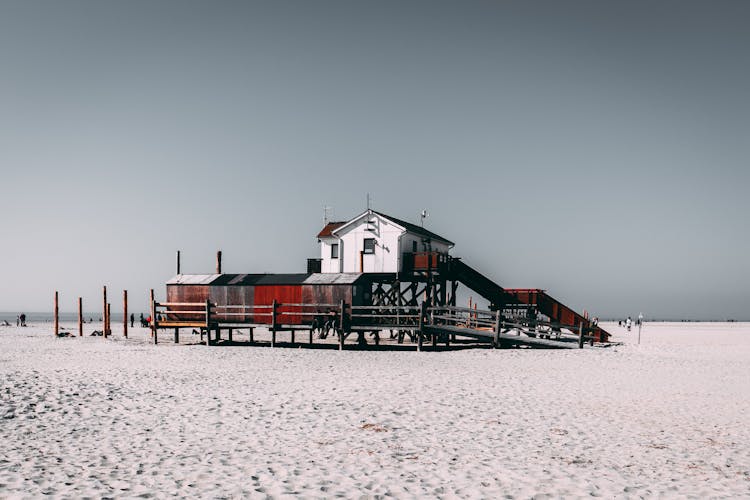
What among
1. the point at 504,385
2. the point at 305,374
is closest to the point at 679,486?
the point at 504,385

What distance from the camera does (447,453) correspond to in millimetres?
9891

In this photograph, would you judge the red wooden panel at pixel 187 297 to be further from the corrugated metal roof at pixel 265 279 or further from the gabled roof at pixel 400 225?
the gabled roof at pixel 400 225

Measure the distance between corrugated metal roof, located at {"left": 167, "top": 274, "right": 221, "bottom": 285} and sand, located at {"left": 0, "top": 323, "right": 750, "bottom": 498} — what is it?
1273 centimetres

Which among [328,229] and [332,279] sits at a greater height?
[328,229]

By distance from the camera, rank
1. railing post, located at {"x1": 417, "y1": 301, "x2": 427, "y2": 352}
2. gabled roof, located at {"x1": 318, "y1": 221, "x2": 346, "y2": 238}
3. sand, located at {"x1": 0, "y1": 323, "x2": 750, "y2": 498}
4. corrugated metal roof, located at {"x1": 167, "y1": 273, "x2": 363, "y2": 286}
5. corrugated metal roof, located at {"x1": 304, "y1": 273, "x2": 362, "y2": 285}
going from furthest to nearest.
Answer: gabled roof, located at {"x1": 318, "y1": 221, "x2": 346, "y2": 238}
corrugated metal roof, located at {"x1": 167, "y1": 273, "x2": 363, "y2": 286}
corrugated metal roof, located at {"x1": 304, "y1": 273, "x2": 362, "y2": 285}
railing post, located at {"x1": 417, "y1": 301, "x2": 427, "y2": 352}
sand, located at {"x1": 0, "y1": 323, "x2": 750, "y2": 498}

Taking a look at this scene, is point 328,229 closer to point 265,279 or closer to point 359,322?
point 265,279

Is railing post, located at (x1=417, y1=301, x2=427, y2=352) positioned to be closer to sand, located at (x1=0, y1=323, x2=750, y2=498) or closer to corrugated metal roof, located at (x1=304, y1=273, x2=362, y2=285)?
corrugated metal roof, located at (x1=304, y1=273, x2=362, y2=285)

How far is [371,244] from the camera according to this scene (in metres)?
36.9

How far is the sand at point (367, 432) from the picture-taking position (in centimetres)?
830

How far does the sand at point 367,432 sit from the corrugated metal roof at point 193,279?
1273cm


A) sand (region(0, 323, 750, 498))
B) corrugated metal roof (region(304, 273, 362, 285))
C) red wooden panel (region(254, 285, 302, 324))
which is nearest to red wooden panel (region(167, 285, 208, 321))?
red wooden panel (region(254, 285, 302, 324))

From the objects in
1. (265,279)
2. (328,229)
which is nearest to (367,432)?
(265,279)

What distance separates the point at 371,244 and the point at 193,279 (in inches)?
422

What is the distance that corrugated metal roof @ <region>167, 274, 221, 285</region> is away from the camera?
33.4 m
